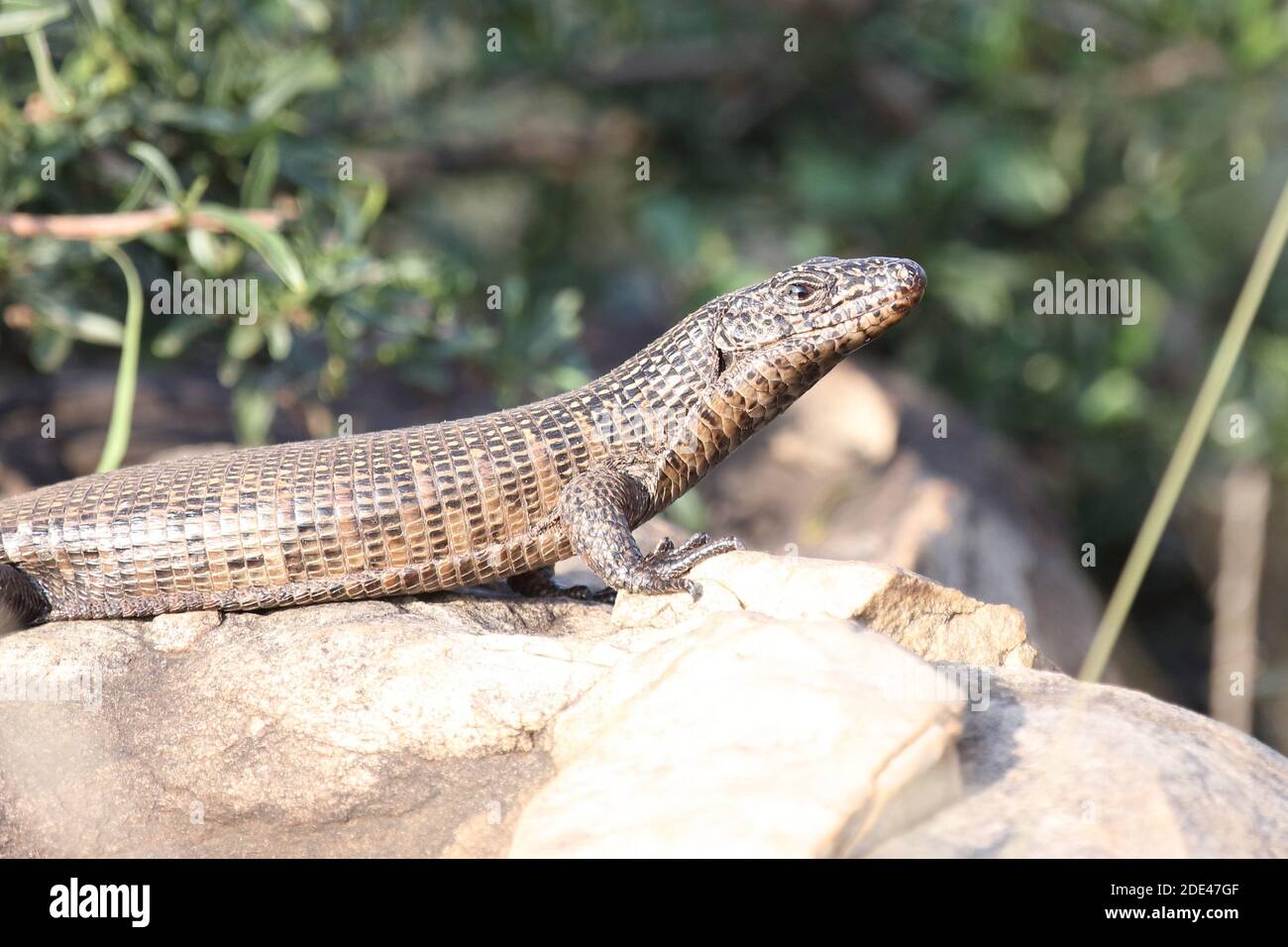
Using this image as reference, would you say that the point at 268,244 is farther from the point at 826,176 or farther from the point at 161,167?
the point at 826,176

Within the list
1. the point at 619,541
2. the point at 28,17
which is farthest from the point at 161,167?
the point at 619,541

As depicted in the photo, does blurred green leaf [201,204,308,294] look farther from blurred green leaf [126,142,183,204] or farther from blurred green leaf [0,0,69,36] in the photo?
blurred green leaf [0,0,69,36]

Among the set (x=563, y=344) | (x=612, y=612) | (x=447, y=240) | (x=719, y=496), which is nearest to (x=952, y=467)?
(x=719, y=496)

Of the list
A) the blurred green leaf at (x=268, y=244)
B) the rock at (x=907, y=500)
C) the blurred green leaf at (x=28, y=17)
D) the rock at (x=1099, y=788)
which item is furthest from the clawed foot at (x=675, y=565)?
the blurred green leaf at (x=28, y=17)

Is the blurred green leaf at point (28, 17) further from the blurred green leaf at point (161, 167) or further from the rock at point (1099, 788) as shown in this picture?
the rock at point (1099, 788)

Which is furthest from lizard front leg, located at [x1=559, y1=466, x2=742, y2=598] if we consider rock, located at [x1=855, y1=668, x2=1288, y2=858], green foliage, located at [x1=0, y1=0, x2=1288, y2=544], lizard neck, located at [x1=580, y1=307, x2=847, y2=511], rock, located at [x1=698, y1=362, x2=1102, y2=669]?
rock, located at [x1=698, y1=362, x2=1102, y2=669]
